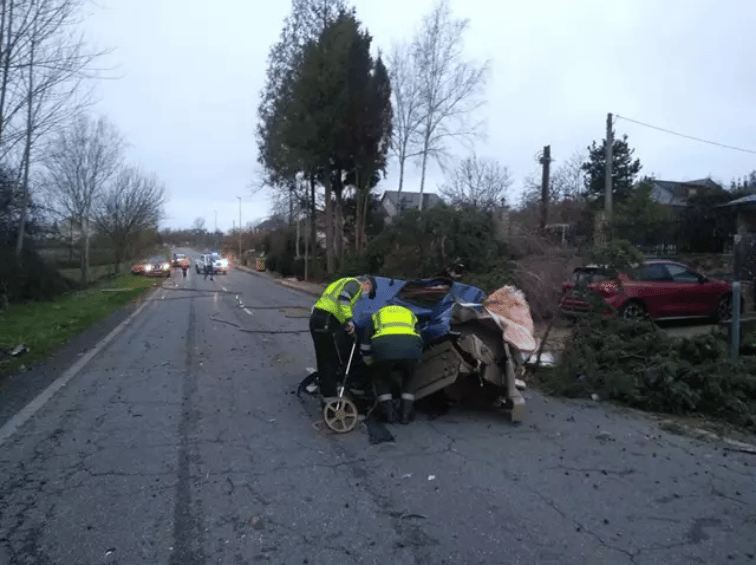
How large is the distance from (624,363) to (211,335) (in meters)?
9.39

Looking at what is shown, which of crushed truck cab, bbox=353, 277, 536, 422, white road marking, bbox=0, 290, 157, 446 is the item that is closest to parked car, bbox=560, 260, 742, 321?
crushed truck cab, bbox=353, 277, 536, 422

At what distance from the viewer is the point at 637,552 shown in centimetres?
418

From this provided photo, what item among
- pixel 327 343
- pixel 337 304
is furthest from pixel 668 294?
pixel 327 343

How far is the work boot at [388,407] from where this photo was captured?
278 inches

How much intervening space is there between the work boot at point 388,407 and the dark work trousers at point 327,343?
22.8 inches

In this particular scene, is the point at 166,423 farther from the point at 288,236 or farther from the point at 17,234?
the point at 288,236

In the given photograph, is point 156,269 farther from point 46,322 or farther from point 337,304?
point 337,304

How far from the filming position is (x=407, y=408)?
712 cm

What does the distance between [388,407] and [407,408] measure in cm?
21

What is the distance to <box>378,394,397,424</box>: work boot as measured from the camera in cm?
707

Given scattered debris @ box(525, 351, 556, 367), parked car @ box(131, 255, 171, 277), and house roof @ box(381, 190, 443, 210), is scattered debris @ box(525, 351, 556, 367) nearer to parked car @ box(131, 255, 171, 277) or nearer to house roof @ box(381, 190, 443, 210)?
house roof @ box(381, 190, 443, 210)

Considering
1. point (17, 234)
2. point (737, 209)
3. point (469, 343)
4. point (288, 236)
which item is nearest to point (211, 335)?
point (469, 343)

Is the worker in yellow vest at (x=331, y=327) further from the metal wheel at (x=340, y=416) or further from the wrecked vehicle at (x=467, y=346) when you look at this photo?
the metal wheel at (x=340, y=416)

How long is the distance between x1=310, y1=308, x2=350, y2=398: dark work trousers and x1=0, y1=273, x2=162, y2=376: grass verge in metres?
6.09
